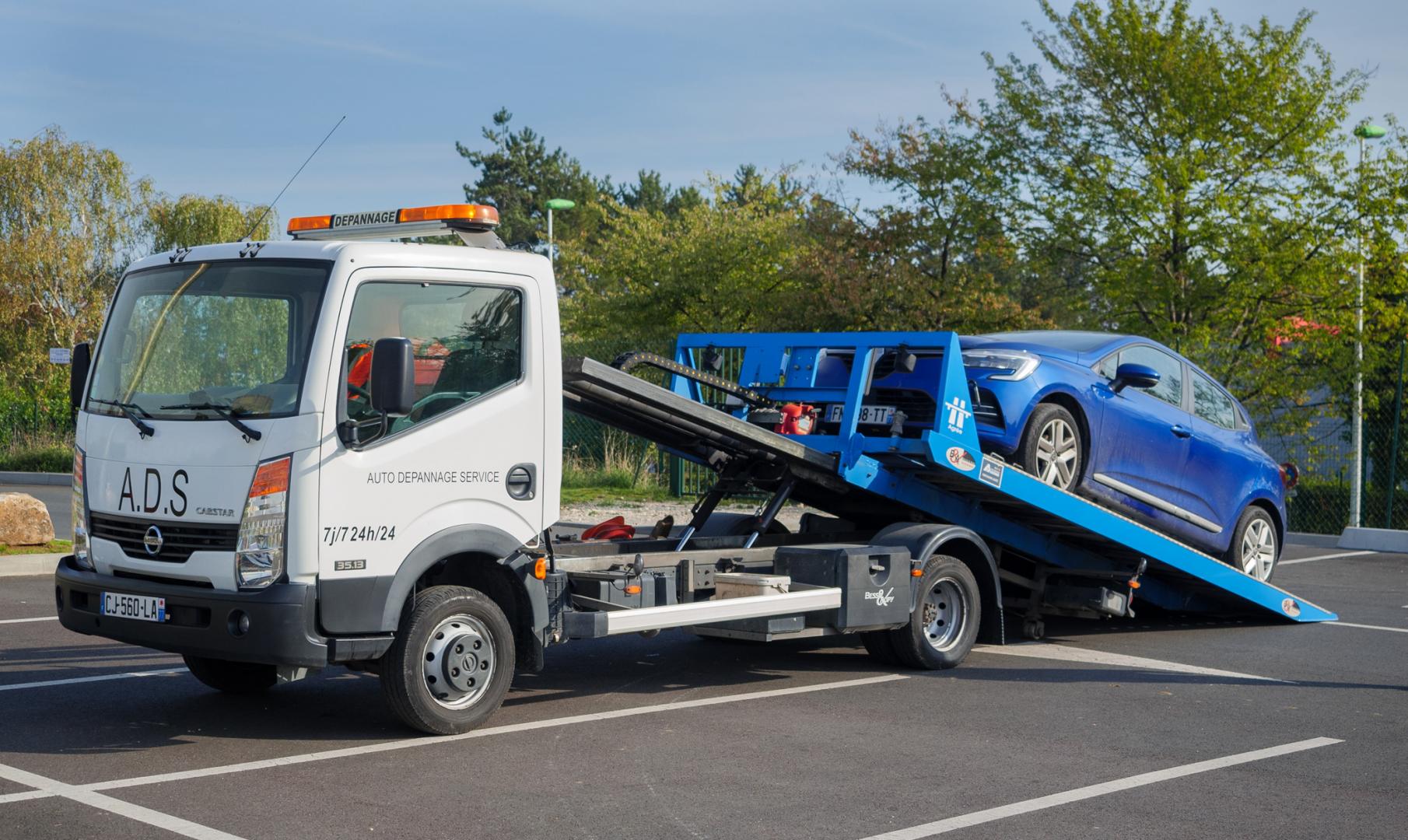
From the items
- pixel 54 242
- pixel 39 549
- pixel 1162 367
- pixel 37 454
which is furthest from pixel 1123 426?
pixel 54 242

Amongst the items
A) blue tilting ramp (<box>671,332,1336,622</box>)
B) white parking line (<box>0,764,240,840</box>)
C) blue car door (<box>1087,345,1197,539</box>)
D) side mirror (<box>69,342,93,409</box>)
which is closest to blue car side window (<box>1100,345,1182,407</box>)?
A: blue car door (<box>1087,345,1197,539</box>)

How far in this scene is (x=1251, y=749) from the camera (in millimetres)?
6773

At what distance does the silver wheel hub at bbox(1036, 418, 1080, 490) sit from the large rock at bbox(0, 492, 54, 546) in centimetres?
940

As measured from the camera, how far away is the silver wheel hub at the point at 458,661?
6.59 metres

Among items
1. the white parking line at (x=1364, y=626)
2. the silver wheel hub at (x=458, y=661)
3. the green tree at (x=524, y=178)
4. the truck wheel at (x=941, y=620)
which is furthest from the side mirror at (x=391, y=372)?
the green tree at (x=524, y=178)

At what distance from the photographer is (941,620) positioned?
9016 mm

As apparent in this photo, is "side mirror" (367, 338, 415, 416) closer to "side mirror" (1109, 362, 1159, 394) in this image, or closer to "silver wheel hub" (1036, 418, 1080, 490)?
"silver wheel hub" (1036, 418, 1080, 490)

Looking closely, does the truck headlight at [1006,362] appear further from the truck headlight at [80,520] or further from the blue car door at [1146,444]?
the truck headlight at [80,520]

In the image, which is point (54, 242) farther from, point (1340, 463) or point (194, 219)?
point (1340, 463)

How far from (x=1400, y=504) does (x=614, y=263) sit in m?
16.5

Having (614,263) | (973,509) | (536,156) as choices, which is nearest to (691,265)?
(614,263)

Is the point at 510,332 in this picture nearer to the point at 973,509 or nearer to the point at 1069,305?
the point at 973,509

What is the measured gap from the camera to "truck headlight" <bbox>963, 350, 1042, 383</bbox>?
920 centimetres

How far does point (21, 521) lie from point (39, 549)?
33 centimetres
